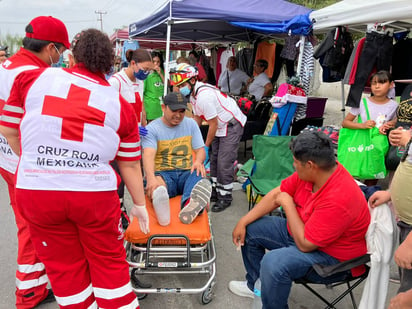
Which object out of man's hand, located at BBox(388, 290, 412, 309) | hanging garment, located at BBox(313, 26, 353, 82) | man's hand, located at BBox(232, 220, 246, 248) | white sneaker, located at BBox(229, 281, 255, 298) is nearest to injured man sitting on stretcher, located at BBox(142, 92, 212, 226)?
man's hand, located at BBox(232, 220, 246, 248)

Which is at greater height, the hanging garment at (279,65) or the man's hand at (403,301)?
the hanging garment at (279,65)

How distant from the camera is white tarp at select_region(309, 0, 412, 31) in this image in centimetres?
341

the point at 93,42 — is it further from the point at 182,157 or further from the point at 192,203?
the point at 182,157

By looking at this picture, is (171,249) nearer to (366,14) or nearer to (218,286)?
(218,286)

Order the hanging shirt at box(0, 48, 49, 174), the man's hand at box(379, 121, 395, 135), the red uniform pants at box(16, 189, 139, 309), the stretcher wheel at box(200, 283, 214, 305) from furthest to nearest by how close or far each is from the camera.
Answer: the man's hand at box(379, 121, 395, 135), the stretcher wheel at box(200, 283, 214, 305), the hanging shirt at box(0, 48, 49, 174), the red uniform pants at box(16, 189, 139, 309)

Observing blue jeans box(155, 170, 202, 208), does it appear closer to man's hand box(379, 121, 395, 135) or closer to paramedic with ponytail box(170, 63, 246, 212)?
paramedic with ponytail box(170, 63, 246, 212)

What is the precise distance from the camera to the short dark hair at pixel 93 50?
1.60 metres

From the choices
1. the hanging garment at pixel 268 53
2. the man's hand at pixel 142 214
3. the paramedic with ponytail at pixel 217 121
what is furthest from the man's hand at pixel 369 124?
the hanging garment at pixel 268 53

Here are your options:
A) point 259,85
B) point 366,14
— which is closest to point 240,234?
point 366,14

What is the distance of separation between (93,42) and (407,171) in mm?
1740

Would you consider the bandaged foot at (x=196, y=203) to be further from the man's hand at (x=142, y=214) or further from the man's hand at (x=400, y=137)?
the man's hand at (x=400, y=137)

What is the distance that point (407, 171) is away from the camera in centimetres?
176

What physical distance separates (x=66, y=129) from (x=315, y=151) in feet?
4.27

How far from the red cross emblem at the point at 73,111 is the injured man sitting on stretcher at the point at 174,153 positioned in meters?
1.24
